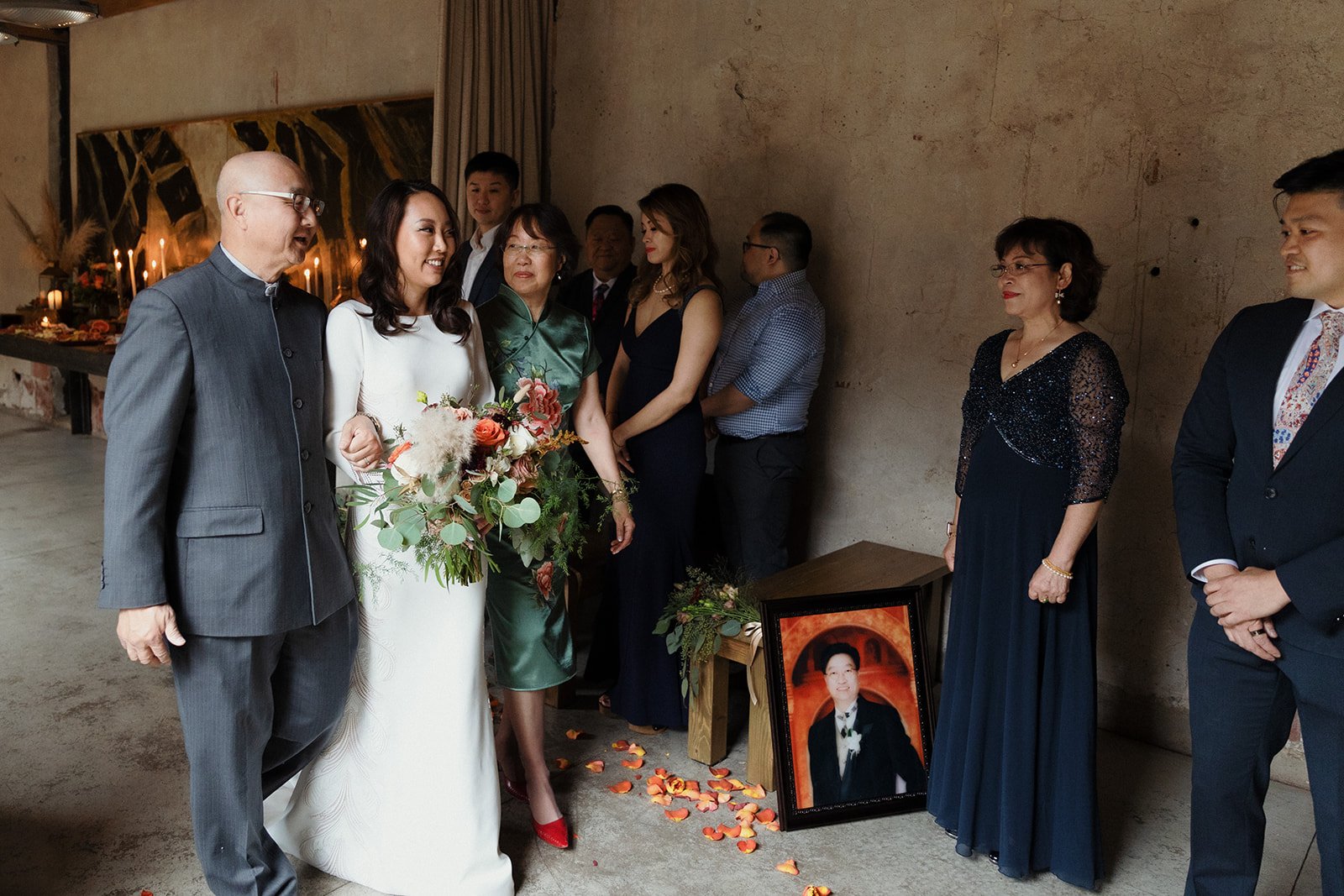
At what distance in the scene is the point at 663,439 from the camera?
4.00 meters

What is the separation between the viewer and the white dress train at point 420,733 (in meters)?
2.83

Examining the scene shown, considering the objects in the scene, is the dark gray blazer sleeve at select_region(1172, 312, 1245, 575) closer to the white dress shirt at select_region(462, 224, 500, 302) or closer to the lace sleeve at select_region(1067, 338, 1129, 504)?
the lace sleeve at select_region(1067, 338, 1129, 504)

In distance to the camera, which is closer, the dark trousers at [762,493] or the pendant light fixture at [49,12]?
the dark trousers at [762,493]

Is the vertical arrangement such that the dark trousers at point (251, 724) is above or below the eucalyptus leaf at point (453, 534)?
below

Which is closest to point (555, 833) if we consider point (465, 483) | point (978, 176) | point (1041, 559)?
point (465, 483)

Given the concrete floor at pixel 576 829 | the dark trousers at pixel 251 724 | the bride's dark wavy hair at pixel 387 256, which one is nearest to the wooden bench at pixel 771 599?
the concrete floor at pixel 576 829

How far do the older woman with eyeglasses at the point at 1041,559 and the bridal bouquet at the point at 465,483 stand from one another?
4.28ft

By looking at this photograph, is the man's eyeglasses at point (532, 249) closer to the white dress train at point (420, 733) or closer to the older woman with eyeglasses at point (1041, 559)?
the white dress train at point (420, 733)

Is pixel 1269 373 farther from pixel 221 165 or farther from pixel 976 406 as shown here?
pixel 221 165

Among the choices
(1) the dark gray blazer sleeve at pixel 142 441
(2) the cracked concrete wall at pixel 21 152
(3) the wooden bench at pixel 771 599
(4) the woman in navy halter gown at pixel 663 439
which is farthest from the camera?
(2) the cracked concrete wall at pixel 21 152

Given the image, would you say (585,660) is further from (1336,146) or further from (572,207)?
(1336,146)

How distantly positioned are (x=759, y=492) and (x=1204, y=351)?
5.75 feet

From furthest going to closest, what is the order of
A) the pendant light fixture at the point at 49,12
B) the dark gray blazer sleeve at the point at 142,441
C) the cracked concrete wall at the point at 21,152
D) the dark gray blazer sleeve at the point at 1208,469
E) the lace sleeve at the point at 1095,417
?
1. the cracked concrete wall at the point at 21,152
2. the pendant light fixture at the point at 49,12
3. the lace sleeve at the point at 1095,417
4. the dark gray blazer sleeve at the point at 1208,469
5. the dark gray blazer sleeve at the point at 142,441

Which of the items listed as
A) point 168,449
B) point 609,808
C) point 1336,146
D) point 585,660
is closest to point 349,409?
point 168,449
